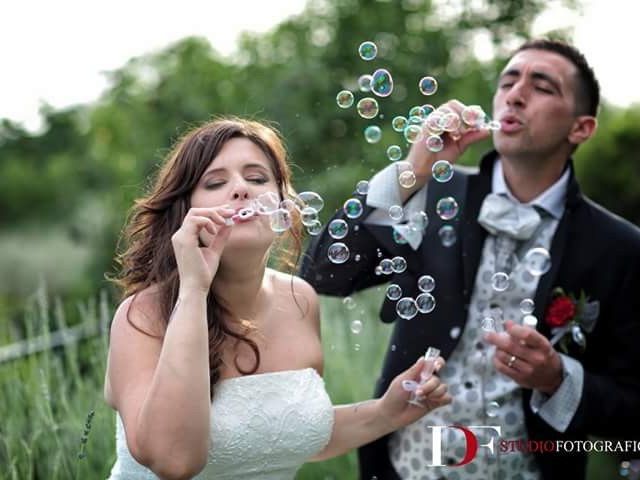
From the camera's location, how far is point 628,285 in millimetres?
3896

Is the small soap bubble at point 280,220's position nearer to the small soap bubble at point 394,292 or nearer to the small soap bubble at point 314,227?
the small soap bubble at point 314,227

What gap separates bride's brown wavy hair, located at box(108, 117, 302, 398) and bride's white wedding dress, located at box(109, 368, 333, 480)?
8 centimetres

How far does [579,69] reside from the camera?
4184mm

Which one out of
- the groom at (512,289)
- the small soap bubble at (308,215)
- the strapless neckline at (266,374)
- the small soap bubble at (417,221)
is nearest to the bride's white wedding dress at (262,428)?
the strapless neckline at (266,374)

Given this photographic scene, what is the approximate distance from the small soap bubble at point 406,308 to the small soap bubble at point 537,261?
1.58ft

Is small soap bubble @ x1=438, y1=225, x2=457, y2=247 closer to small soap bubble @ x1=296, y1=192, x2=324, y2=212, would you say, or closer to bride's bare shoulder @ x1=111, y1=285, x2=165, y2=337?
small soap bubble @ x1=296, y1=192, x2=324, y2=212

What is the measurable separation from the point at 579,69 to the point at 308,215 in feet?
Answer: 4.77

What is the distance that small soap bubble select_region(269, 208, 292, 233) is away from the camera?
3127 mm

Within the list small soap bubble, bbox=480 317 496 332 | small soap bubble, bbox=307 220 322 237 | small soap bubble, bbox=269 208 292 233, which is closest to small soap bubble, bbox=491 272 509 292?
small soap bubble, bbox=480 317 496 332

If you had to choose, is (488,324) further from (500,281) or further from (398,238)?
(398,238)

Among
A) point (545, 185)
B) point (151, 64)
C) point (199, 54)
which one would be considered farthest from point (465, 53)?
point (545, 185)

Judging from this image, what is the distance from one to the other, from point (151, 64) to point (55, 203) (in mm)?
3850

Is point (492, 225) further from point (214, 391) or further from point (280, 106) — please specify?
point (280, 106)

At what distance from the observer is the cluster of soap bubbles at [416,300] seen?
357cm
